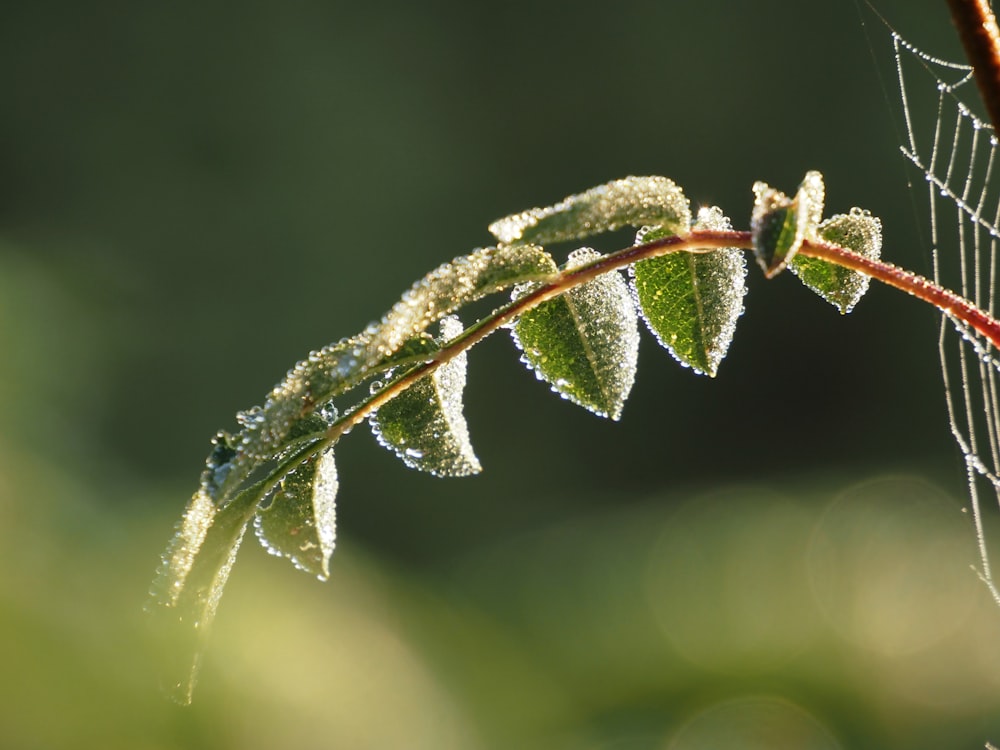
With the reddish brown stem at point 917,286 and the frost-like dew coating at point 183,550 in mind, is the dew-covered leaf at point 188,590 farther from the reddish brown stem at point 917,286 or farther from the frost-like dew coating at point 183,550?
the reddish brown stem at point 917,286

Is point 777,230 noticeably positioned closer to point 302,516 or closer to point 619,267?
point 619,267

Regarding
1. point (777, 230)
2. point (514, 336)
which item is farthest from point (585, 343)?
point (777, 230)

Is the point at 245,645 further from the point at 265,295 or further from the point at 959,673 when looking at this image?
the point at 959,673

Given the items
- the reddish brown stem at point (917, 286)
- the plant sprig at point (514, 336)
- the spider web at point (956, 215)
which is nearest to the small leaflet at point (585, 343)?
the plant sprig at point (514, 336)

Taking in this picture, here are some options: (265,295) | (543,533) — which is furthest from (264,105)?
(543,533)

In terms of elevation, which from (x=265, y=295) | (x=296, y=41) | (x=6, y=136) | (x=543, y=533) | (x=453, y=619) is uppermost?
(x=296, y=41)

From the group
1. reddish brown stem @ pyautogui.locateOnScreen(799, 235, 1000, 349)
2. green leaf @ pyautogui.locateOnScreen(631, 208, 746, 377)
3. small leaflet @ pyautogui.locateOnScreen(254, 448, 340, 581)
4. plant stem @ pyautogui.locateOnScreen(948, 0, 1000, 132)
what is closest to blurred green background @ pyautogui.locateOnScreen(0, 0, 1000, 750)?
small leaflet @ pyautogui.locateOnScreen(254, 448, 340, 581)
